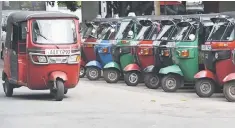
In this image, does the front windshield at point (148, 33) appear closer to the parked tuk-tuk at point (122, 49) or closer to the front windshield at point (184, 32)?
the parked tuk-tuk at point (122, 49)

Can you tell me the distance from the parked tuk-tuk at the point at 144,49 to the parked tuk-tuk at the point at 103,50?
1552 millimetres

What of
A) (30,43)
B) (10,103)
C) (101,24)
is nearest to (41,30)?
(30,43)

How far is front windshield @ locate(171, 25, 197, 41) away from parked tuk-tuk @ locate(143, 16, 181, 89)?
215 mm

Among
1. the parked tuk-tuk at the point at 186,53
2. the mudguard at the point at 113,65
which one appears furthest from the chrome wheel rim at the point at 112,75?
the parked tuk-tuk at the point at 186,53

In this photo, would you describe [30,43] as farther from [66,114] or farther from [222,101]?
[222,101]

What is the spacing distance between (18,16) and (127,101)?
11.6 ft

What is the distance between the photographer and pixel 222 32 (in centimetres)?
1339

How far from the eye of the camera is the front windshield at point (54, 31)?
43.3ft

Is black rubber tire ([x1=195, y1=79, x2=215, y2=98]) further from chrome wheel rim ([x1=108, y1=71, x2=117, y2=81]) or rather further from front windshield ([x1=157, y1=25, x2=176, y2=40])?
chrome wheel rim ([x1=108, y1=71, x2=117, y2=81])

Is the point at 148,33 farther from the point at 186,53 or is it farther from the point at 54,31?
the point at 54,31

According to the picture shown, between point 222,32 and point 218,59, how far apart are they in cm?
70

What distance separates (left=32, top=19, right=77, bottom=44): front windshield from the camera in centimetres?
1320

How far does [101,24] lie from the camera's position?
765 inches

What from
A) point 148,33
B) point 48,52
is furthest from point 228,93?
point 148,33
